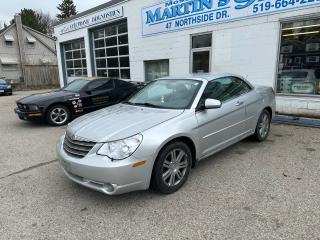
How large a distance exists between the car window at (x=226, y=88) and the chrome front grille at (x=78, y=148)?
1.90 meters

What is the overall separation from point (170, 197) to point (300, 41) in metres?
6.45

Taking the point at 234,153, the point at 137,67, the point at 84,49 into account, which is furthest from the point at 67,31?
the point at 234,153

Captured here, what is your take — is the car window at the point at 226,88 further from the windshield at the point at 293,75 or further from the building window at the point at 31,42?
the building window at the point at 31,42

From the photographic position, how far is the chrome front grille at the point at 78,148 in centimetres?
297

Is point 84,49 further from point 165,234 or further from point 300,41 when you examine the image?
point 165,234

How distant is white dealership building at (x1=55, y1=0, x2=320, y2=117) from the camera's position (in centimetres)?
707

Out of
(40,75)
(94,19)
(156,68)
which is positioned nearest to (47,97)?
(156,68)

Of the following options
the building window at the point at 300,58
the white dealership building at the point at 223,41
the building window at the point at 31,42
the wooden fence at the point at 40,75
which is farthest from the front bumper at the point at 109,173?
the building window at the point at 31,42

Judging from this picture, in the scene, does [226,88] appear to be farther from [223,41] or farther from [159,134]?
[223,41]

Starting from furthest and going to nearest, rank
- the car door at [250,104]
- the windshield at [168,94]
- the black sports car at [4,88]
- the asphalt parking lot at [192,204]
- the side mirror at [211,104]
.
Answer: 1. the black sports car at [4,88]
2. the car door at [250,104]
3. the windshield at [168,94]
4. the side mirror at [211,104]
5. the asphalt parking lot at [192,204]

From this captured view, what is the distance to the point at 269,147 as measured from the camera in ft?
16.0

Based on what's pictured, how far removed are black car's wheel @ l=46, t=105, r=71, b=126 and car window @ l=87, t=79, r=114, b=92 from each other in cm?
102

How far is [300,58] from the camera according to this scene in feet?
23.7

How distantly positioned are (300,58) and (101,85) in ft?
20.2
